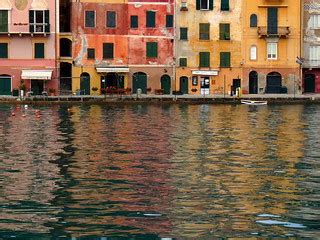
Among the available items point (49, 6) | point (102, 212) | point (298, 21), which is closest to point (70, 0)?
point (49, 6)

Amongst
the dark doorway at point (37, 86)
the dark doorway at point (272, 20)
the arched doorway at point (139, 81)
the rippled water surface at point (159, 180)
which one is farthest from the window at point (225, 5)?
the rippled water surface at point (159, 180)

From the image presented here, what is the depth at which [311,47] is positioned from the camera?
86.1 metres

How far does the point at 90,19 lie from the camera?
82.4 meters

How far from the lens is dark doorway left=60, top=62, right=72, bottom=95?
82125 mm

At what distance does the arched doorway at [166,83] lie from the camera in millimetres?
83644

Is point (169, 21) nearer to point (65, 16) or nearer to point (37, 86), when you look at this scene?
point (65, 16)

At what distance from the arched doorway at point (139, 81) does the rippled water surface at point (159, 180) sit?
94.9ft

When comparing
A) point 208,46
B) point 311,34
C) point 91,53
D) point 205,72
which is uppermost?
point 311,34

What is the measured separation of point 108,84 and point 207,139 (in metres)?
40.0

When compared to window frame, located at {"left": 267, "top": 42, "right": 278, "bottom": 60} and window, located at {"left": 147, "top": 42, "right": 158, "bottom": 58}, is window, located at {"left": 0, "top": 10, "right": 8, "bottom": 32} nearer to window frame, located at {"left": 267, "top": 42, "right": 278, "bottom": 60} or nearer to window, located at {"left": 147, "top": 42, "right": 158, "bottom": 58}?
window, located at {"left": 147, "top": 42, "right": 158, "bottom": 58}

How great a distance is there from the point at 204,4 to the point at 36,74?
54.6 ft

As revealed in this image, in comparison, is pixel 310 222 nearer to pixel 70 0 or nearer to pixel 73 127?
pixel 73 127

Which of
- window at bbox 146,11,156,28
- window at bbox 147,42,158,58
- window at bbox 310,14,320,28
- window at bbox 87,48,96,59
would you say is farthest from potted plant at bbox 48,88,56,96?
window at bbox 310,14,320,28

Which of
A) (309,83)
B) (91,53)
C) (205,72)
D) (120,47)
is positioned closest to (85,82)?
(91,53)
